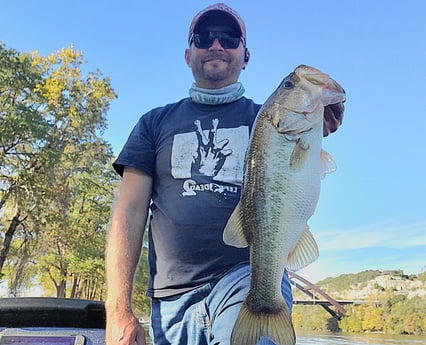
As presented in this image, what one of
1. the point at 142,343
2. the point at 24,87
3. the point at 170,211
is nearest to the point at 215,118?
the point at 170,211

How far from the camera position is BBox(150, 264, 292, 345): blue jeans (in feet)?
6.56

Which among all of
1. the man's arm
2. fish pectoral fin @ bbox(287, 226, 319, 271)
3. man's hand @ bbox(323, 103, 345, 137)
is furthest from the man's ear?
fish pectoral fin @ bbox(287, 226, 319, 271)

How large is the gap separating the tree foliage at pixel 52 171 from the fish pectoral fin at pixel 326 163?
16.8 m

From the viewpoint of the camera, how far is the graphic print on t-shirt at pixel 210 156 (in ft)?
7.52

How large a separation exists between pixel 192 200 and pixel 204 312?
51 cm

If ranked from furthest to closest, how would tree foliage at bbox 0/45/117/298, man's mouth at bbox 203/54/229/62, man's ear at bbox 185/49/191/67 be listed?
1. tree foliage at bbox 0/45/117/298
2. man's ear at bbox 185/49/191/67
3. man's mouth at bbox 203/54/229/62

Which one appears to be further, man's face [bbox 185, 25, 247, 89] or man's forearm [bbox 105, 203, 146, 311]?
man's face [bbox 185, 25, 247, 89]

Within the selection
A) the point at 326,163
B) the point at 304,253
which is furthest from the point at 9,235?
the point at 326,163

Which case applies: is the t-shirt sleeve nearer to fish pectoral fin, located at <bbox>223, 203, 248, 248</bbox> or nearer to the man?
the man

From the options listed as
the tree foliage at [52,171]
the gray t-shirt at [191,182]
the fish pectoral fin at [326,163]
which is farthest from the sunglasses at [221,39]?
the tree foliage at [52,171]

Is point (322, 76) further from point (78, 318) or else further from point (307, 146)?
point (78, 318)

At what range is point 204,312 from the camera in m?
2.12

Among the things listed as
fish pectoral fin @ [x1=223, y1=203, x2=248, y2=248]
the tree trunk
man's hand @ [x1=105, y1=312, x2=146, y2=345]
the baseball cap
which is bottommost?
man's hand @ [x1=105, y1=312, x2=146, y2=345]

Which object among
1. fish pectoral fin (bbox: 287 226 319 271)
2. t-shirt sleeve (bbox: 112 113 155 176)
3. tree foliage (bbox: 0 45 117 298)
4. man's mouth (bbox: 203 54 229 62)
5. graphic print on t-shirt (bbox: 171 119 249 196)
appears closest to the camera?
fish pectoral fin (bbox: 287 226 319 271)
